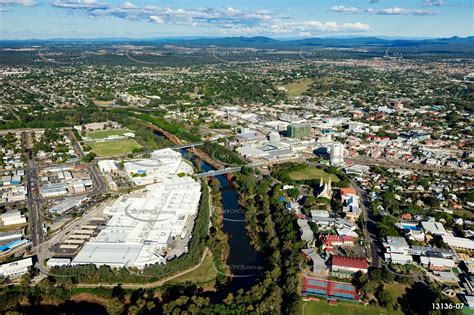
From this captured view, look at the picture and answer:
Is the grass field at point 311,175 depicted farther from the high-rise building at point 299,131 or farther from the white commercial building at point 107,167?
the white commercial building at point 107,167

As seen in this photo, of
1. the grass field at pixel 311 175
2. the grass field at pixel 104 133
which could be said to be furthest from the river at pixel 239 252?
the grass field at pixel 104 133

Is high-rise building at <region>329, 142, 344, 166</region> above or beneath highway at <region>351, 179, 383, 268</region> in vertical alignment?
above

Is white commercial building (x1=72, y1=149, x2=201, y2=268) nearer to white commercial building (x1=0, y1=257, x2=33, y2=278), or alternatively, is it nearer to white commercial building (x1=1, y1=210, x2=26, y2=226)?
white commercial building (x1=0, y1=257, x2=33, y2=278)

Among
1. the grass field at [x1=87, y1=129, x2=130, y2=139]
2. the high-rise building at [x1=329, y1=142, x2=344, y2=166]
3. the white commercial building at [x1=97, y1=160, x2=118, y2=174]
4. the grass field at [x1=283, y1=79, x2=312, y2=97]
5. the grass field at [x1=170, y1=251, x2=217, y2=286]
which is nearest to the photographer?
the grass field at [x1=170, y1=251, x2=217, y2=286]

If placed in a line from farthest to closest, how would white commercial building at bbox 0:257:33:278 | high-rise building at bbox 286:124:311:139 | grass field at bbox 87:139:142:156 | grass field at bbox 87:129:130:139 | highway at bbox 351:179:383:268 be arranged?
grass field at bbox 87:129:130:139
high-rise building at bbox 286:124:311:139
grass field at bbox 87:139:142:156
highway at bbox 351:179:383:268
white commercial building at bbox 0:257:33:278

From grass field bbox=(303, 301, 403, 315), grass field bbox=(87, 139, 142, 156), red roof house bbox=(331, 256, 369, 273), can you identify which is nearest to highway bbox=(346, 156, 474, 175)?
red roof house bbox=(331, 256, 369, 273)

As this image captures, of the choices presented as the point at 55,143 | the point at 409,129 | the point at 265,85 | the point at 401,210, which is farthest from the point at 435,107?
the point at 55,143

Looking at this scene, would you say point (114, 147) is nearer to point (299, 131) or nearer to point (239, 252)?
point (299, 131)

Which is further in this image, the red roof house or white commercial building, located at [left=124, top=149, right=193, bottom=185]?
white commercial building, located at [left=124, top=149, right=193, bottom=185]

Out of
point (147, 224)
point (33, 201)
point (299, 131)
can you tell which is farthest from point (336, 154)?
point (33, 201)
